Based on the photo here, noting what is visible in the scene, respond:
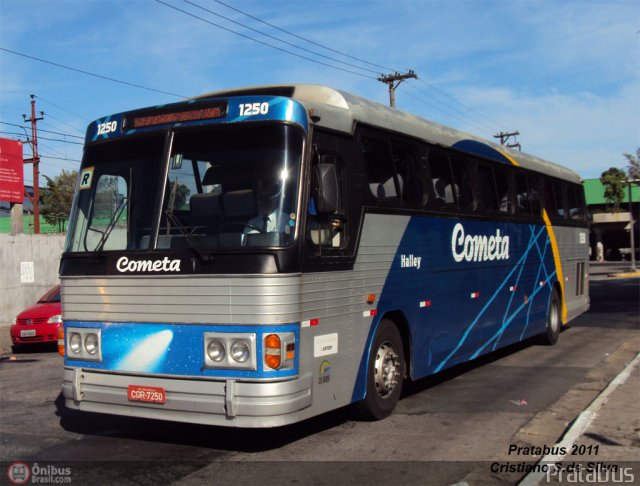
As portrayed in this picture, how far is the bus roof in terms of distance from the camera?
6.75 meters

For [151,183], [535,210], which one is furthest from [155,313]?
[535,210]

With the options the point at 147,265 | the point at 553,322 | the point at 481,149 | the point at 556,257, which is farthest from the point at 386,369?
the point at 556,257

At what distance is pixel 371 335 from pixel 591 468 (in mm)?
2469

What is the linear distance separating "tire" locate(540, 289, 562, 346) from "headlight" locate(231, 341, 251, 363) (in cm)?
927

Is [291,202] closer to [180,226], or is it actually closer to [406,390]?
[180,226]

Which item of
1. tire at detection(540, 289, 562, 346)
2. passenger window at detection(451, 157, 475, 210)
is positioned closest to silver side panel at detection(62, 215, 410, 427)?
passenger window at detection(451, 157, 475, 210)

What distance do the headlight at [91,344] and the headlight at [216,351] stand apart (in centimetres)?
133

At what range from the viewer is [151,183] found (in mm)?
6434

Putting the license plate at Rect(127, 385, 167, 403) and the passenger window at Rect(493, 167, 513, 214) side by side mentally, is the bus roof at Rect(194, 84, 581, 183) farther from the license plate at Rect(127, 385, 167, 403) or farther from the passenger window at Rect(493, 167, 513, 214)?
the license plate at Rect(127, 385, 167, 403)

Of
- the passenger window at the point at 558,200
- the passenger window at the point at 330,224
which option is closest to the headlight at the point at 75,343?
the passenger window at the point at 330,224

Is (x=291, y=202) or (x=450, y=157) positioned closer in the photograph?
(x=291, y=202)

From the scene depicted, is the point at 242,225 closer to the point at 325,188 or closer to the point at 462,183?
the point at 325,188

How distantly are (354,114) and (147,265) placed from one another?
8.82 feet

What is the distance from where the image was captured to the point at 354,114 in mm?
7164
